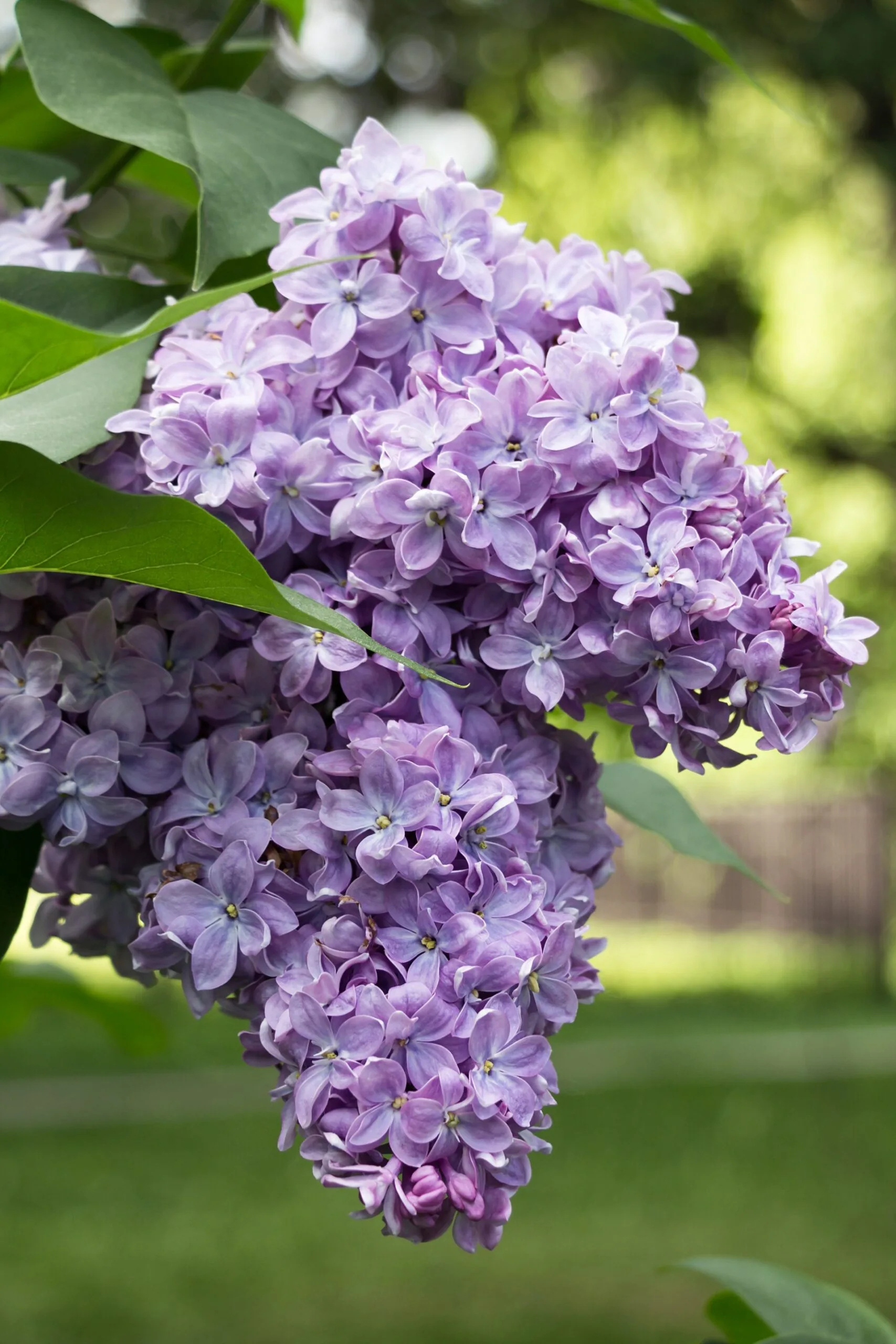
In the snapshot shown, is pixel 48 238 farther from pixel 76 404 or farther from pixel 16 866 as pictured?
pixel 16 866

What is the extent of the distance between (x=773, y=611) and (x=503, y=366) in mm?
110

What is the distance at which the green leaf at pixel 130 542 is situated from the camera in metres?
0.35

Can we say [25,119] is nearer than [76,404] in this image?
No

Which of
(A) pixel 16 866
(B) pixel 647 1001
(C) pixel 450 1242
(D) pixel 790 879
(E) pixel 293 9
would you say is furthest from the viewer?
(D) pixel 790 879

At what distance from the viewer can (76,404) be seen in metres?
0.42

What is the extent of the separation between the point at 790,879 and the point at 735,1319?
317 inches

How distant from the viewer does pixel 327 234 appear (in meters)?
0.44

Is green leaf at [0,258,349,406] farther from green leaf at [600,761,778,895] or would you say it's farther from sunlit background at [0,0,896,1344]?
sunlit background at [0,0,896,1344]

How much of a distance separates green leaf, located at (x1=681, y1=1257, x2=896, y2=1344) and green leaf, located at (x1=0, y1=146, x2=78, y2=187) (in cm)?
51

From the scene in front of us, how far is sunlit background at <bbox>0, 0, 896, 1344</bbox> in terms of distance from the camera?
11.6 feet

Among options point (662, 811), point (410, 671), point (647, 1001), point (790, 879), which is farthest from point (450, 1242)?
point (790, 879)

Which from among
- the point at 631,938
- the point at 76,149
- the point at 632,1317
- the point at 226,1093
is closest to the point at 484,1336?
the point at 632,1317

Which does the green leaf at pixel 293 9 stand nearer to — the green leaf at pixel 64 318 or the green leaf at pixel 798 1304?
the green leaf at pixel 64 318

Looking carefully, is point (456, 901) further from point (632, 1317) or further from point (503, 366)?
point (632, 1317)
